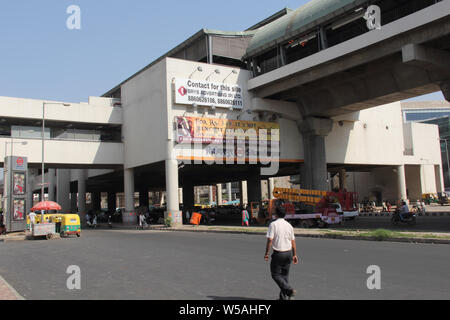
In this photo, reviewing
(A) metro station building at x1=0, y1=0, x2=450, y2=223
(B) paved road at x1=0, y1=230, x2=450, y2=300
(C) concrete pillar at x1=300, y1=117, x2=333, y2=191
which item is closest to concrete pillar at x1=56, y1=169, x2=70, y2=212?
(A) metro station building at x1=0, y1=0, x2=450, y2=223

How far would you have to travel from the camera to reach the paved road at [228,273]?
7738mm

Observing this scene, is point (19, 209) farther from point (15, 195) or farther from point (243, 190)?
point (243, 190)

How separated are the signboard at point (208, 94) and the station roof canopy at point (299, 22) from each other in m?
4.76

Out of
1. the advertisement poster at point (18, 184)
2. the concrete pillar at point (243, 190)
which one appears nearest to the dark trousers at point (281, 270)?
the advertisement poster at point (18, 184)

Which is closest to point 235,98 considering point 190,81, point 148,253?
point 190,81

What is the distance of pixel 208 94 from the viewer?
117ft

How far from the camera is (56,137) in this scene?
40781mm

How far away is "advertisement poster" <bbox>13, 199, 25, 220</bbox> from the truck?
19.1m

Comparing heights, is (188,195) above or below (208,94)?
below

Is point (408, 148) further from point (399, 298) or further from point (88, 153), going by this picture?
point (399, 298)

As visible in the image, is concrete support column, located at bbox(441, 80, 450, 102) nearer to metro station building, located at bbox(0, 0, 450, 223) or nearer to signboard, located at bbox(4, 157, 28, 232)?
metro station building, located at bbox(0, 0, 450, 223)

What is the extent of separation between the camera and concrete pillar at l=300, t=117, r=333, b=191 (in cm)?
4031

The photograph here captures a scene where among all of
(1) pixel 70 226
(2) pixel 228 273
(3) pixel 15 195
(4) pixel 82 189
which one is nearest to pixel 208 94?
(1) pixel 70 226

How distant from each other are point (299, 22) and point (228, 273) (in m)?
28.2
